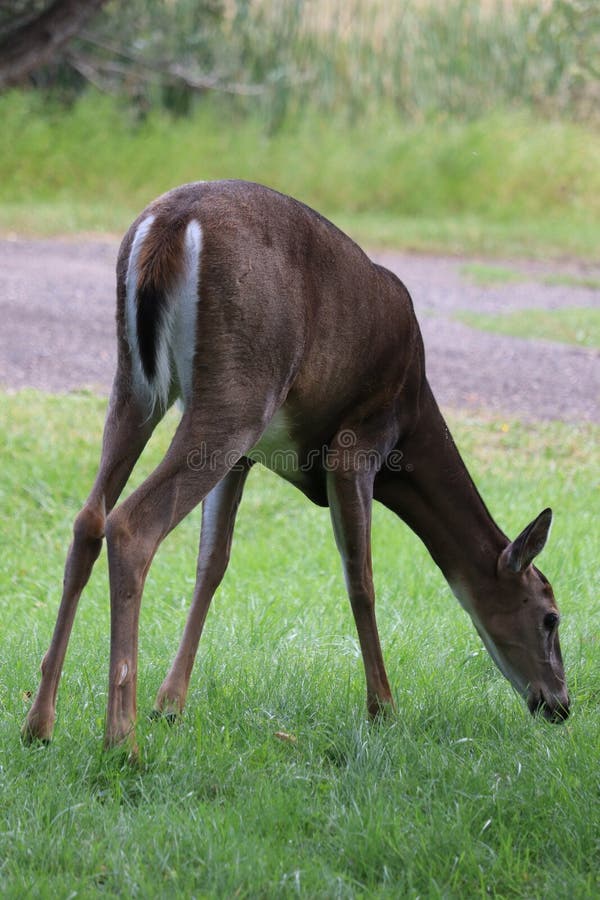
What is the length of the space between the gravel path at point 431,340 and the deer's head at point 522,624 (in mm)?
4161

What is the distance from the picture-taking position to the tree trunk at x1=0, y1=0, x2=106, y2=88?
8.41 metres

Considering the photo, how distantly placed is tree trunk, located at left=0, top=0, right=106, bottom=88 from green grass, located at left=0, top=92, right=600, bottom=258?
779 centimetres

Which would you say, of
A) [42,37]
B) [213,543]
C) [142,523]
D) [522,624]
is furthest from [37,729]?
[42,37]

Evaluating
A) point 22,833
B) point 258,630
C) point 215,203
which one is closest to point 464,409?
point 258,630

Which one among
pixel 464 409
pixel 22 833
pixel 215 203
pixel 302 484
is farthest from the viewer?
pixel 464 409

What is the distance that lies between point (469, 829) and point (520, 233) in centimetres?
1373

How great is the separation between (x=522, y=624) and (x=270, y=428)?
1.19m

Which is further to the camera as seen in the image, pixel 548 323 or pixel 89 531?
pixel 548 323

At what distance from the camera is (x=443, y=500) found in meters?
4.41

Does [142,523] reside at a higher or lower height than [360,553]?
higher

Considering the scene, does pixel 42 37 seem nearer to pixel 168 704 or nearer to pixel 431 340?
pixel 431 340

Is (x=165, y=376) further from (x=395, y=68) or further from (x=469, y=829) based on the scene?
(x=395, y=68)

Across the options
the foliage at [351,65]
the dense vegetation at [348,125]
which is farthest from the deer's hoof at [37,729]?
the foliage at [351,65]

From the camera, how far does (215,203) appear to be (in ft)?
12.0
